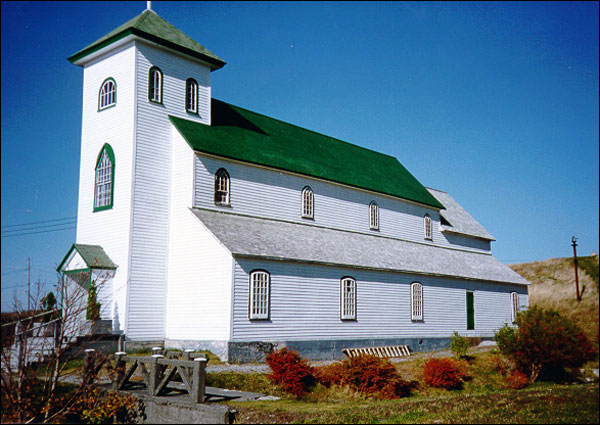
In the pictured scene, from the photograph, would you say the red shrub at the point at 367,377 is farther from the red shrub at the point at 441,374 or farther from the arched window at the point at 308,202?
the arched window at the point at 308,202

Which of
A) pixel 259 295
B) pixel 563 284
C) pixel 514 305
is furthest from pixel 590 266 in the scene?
pixel 259 295

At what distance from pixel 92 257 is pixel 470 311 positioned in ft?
73.6

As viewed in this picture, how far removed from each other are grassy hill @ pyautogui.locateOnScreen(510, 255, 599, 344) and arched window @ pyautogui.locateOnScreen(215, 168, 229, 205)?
26711 mm

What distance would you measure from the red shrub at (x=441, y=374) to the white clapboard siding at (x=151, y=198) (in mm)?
10953

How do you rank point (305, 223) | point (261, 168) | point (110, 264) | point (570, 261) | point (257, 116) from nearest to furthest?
1. point (110, 264)
2. point (261, 168)
3. point (305, 223)
4. point (257, 116)
5. point (570, 261)

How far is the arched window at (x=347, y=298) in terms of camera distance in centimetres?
2700

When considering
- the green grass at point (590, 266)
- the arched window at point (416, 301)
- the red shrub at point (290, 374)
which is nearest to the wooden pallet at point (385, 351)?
the arched window at point (416, 301)

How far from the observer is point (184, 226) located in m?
24.6

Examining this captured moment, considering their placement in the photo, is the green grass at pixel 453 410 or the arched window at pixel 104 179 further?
the arched window at pixel 104 179

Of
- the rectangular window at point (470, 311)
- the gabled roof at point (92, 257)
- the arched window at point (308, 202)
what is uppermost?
the arched window at point (308, 202)

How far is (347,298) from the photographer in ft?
89.7

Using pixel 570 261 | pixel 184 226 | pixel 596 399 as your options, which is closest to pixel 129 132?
pixel 184 226

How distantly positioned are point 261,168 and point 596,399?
59.1 feet

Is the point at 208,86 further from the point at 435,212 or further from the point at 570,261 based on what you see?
the point at 570,261
